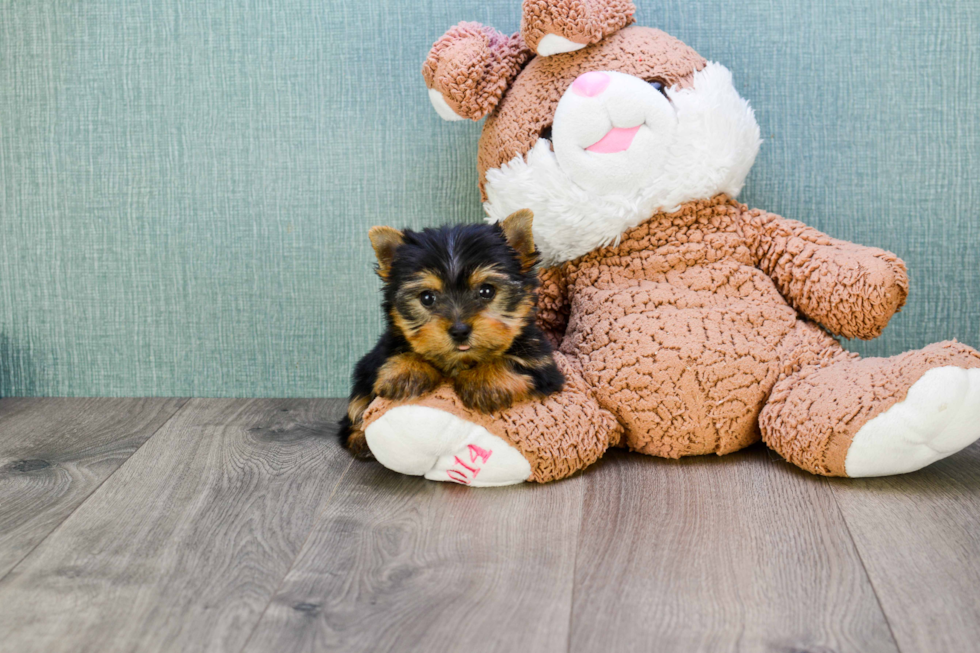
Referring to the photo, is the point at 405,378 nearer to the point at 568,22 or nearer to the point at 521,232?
the point at 521,232

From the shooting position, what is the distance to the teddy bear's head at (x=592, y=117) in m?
1.59

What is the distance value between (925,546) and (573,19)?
1.10m

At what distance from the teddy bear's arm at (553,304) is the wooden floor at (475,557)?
0.36 meters

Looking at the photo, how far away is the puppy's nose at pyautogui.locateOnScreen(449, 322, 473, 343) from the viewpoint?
138cm

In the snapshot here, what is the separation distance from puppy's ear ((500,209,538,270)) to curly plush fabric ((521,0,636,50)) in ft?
1.23

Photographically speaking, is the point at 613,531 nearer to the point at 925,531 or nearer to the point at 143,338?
the point at 925,531

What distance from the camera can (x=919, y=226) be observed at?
198 cm

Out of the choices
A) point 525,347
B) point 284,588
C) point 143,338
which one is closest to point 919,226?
point 525,347

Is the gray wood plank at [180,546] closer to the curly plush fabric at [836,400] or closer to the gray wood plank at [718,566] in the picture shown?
the gray wood plank at [718,566]

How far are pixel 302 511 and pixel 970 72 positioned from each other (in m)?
1.78

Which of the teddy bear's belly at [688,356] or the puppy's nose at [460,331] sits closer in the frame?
the puppy's nose at [460,331]

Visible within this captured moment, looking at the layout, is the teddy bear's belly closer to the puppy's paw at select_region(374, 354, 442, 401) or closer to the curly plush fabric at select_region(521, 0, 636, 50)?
Result: the puppy's paw at select_region(374, 354, 442, 401)

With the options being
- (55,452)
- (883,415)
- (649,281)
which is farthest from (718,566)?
(55,452)

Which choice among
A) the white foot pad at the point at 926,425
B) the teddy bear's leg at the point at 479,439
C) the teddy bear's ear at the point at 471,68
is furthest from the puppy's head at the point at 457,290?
the white foot pad at the point at 926,425
